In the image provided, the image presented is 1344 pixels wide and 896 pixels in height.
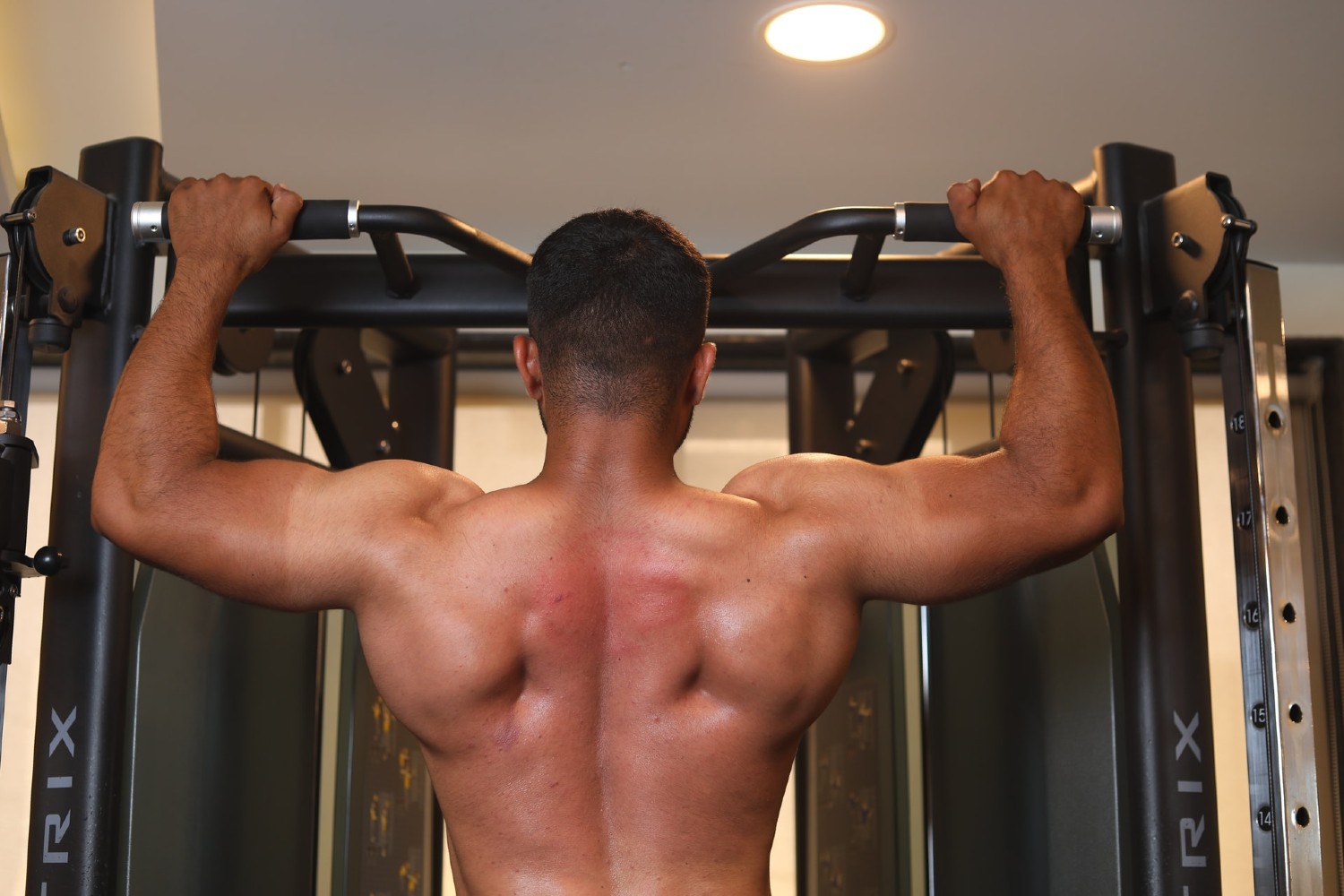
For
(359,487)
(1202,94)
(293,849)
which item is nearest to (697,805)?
(359,487)

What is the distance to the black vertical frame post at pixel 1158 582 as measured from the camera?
1566 mm

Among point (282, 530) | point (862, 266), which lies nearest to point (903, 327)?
point (862, 266)

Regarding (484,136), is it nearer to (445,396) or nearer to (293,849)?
(445,396)

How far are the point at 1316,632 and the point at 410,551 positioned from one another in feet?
8.97

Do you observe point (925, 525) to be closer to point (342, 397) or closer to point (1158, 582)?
point (1158, 582)

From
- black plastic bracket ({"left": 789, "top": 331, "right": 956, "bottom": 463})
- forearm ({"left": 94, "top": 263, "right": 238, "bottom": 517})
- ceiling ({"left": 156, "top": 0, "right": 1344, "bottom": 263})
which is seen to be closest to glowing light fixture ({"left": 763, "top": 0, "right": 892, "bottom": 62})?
ceiling ({"left": 156, "top": 0, "right": 1344, "bottom": 263})

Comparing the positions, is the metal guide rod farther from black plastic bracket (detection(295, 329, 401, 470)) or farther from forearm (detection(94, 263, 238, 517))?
black plastic bracket (detection(295, 329, 401, 470))

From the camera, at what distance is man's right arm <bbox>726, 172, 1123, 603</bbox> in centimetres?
130

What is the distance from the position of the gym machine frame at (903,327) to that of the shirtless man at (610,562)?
0.26m

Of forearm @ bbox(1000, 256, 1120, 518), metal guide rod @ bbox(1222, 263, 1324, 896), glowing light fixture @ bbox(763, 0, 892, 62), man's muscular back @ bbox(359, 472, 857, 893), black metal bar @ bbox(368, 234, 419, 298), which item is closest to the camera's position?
man's muscular back @ bbox(359, 472, 857, 893)

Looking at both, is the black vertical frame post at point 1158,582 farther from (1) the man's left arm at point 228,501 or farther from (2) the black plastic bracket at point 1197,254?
(1) the man's left arm at point 228,501

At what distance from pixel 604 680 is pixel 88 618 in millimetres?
699

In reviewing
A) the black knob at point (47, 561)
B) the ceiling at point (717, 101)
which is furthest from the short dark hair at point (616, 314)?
the ceiling at point (717, 101)

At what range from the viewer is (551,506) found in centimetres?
128
